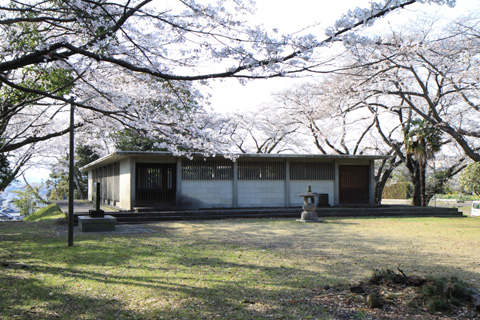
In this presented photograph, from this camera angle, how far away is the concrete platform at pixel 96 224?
1177 centimetres

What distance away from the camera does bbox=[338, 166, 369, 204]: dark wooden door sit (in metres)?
22.1

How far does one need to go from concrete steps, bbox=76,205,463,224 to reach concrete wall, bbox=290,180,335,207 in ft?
4.61

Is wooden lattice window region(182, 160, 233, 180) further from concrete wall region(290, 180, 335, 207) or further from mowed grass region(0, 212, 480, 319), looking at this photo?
mowed grass region(0, 212, 480, 319)

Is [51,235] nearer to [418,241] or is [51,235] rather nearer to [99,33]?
[99,33]

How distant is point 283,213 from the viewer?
1809 cm

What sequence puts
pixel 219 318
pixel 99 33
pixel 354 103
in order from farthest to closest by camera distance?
pixel 354 103, pixel 99 33, pixel 219 318

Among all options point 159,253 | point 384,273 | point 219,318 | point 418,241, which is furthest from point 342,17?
point 418,241

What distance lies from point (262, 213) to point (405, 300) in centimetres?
1345

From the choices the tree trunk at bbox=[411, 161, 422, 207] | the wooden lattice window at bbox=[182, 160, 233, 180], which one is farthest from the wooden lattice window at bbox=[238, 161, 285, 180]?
the tree trunk at bbox=[411, 161, 422, 207]

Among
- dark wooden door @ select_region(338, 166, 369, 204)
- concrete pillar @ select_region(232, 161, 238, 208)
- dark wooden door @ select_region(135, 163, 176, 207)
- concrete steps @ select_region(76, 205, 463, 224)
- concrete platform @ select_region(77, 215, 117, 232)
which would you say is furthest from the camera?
dark wooden door @ select_region(338, 166, 369, 204)

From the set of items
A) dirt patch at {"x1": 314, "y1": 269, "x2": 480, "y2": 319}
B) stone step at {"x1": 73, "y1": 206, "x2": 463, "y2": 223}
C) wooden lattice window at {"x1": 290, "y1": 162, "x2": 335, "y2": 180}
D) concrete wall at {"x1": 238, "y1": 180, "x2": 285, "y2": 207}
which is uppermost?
wooden lattice window at {"x1": 290, "y1": 162, "x2": 335, "y2": 180}

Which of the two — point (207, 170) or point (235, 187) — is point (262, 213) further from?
point (207, 170)

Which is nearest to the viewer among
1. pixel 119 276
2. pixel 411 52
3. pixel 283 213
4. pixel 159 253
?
pixel 119 276

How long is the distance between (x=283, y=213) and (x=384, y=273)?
41.9ft
